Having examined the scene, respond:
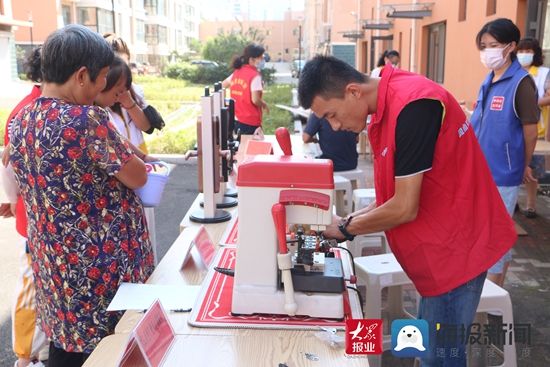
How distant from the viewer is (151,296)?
1661 millimetres

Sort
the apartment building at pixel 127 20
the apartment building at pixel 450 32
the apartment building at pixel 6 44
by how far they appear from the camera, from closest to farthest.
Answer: the apartment building at pixel 450 32, the apartment building at pixel 6 44, the apartment building at pixel 127 20

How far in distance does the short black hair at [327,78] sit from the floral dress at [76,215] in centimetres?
56

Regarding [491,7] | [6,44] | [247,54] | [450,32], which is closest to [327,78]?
[247,54]

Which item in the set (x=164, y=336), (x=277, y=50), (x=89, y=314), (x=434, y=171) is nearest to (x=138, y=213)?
(x=89, y=314)

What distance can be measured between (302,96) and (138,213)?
66cm

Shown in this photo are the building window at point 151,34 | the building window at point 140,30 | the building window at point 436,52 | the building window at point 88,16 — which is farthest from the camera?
the building window at point 151,34

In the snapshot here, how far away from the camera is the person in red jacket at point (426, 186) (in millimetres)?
1429

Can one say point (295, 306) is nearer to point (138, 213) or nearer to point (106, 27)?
point (138, 213)

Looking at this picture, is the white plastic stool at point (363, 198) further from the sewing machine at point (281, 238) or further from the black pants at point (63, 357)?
the black pants at point (63, 357)

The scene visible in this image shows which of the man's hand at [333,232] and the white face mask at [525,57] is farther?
the white face mask at [525,57]

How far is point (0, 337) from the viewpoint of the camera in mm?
2842

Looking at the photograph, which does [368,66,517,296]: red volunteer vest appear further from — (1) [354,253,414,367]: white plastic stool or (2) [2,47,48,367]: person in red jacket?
(2) [2,47,48,367]: person in red jacket

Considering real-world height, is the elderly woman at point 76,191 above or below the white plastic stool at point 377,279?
above

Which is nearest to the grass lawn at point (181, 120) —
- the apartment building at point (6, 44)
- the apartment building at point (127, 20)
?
the apartment building at point (127, 20)
